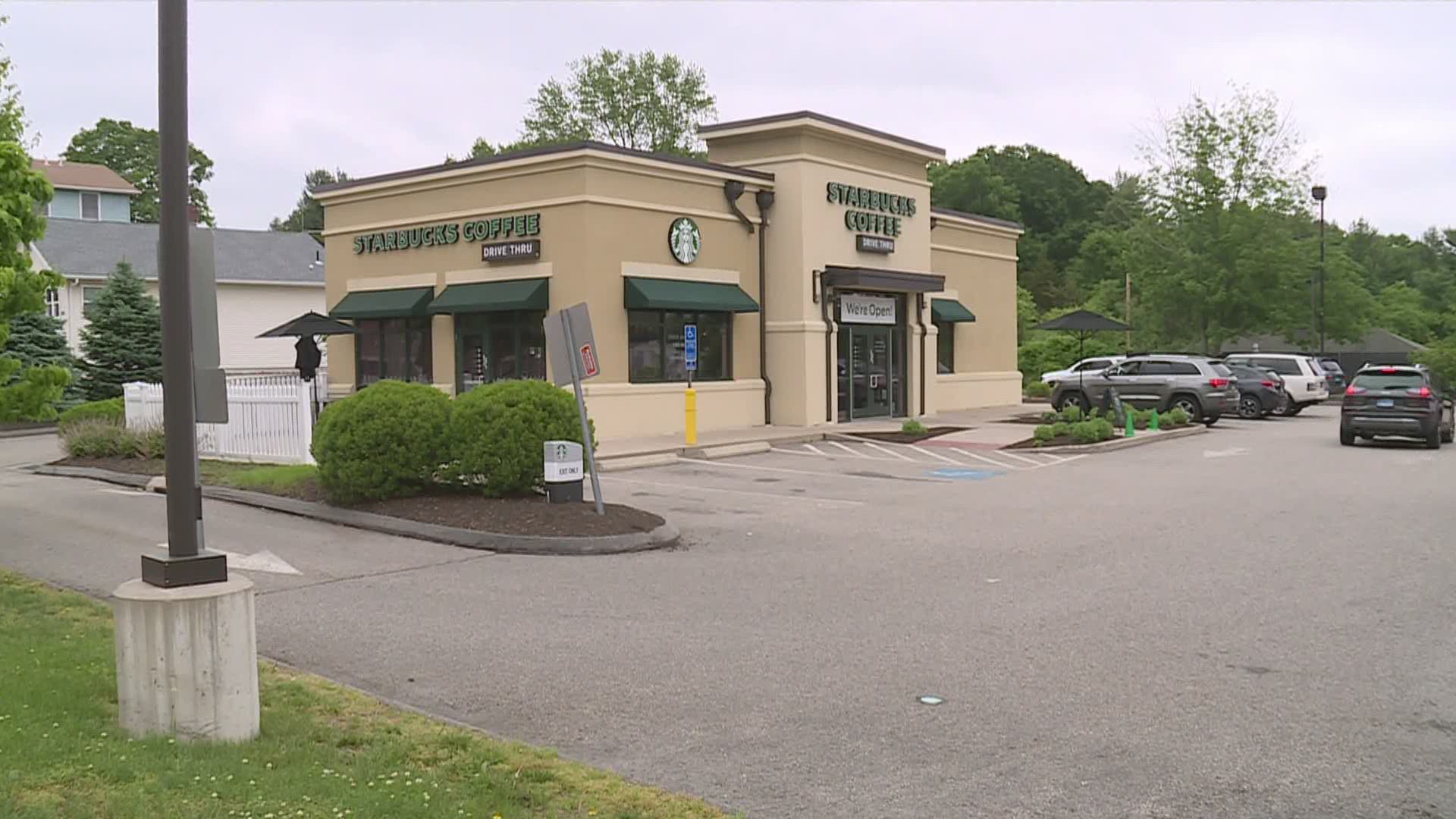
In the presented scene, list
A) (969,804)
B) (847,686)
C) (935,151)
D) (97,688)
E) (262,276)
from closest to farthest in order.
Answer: (969,804) < (97,688) < (847,686) < (935,151) < (262,276)

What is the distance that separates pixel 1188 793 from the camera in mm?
5359

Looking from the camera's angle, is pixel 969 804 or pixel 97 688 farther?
pixel 97 688

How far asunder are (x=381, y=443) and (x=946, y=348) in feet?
77.5

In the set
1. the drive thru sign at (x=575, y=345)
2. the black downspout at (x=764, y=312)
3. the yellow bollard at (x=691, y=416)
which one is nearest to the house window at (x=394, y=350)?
the yellow bollard at (x=691, y=416)

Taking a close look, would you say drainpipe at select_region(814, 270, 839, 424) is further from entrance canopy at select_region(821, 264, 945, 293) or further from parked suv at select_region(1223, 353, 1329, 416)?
parked suv at select_region(1223, 353, 1329, 416)

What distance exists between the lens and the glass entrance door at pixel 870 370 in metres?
29.1

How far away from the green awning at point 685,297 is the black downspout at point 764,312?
877mm

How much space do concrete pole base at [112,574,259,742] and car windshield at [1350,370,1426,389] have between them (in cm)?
2360

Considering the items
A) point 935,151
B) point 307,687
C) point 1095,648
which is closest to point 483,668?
point 307,687

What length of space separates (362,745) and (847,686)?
9.08 feet

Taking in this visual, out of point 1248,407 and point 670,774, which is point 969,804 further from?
point 1248,407

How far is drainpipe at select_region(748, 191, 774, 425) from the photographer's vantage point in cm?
2736

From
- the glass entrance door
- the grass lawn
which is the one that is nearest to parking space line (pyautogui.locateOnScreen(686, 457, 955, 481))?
the glass entrance door

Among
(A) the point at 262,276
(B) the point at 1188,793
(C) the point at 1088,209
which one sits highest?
(C) the point at 1088,209
